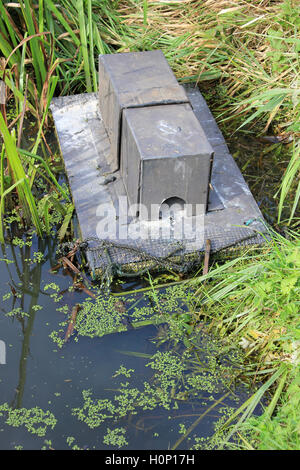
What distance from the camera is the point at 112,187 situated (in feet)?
11.8

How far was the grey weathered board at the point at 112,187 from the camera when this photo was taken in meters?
3.26

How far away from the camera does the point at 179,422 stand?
2.61 metres

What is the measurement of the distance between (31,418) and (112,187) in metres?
1.50

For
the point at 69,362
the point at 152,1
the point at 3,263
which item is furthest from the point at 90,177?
the point at 152,1

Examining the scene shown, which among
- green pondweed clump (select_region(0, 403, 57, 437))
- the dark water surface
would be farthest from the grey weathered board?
green pondweed clump (select_region(0, 403, 57, 437))

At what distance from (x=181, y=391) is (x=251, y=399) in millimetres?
324

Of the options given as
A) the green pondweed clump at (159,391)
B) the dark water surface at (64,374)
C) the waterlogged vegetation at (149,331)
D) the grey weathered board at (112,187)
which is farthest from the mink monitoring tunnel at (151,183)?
the green pondweed clump at (159,391)

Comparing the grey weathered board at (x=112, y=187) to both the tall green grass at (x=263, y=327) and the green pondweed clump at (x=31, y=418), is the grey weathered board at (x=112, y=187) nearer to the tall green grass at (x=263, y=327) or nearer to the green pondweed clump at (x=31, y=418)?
the tall green grass at (x=263, y=327)

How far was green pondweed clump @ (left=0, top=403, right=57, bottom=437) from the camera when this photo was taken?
2.59 metres

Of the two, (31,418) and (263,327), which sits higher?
(263,327)

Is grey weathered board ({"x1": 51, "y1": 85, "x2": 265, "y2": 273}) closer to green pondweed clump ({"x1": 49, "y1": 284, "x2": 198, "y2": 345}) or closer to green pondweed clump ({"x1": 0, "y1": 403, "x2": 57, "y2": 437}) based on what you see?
green pondweed clump ({"x1": 49, "y1": 284, "x2": 198, "y2": 345})

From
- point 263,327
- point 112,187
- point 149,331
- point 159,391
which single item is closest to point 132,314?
point 149,331

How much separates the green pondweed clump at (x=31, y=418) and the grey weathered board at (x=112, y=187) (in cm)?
83

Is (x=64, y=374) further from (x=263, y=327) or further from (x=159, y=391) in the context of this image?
(x=263, y=327)
